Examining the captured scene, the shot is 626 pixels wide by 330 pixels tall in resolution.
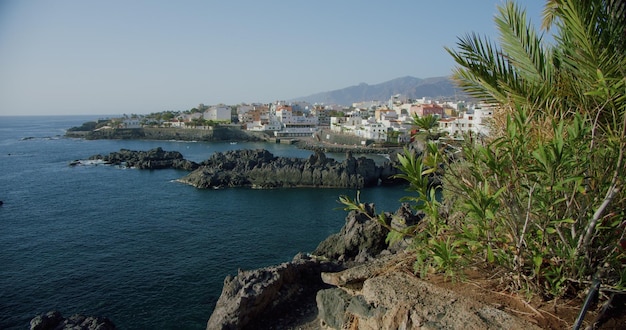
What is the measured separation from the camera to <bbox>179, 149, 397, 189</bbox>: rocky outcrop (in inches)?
1287

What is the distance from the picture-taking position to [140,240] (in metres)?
19.5

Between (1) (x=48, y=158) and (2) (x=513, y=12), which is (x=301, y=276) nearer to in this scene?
(2) (x=513, y=12)

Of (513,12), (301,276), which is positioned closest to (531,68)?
(513,12)

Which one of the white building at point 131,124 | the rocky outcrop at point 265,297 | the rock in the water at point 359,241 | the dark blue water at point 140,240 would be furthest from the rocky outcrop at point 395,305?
the white building at point 131,124

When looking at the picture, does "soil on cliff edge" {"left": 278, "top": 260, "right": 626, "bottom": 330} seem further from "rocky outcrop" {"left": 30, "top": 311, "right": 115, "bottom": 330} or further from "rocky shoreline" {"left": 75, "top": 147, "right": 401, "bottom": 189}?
"rocky shoreline" {"left": 75, "top": 147, "right": 401, "bottom": 189}

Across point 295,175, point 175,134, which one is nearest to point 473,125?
point 295,175

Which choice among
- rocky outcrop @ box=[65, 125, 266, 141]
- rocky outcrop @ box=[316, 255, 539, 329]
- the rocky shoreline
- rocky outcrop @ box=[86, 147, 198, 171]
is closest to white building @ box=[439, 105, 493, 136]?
rocky outcrop @ box=[316, 255, 539, 329]

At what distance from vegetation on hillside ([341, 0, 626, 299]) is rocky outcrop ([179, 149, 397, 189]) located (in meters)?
28.3

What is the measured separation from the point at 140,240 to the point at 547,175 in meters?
19.7

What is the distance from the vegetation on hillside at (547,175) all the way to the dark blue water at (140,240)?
10594 millimetres

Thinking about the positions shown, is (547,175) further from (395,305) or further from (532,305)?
(395,305)

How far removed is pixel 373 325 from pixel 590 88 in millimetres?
2972

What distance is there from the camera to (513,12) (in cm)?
438

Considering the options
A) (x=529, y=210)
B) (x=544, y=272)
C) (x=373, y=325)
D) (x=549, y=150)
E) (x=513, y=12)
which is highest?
(x=513, y=12)
